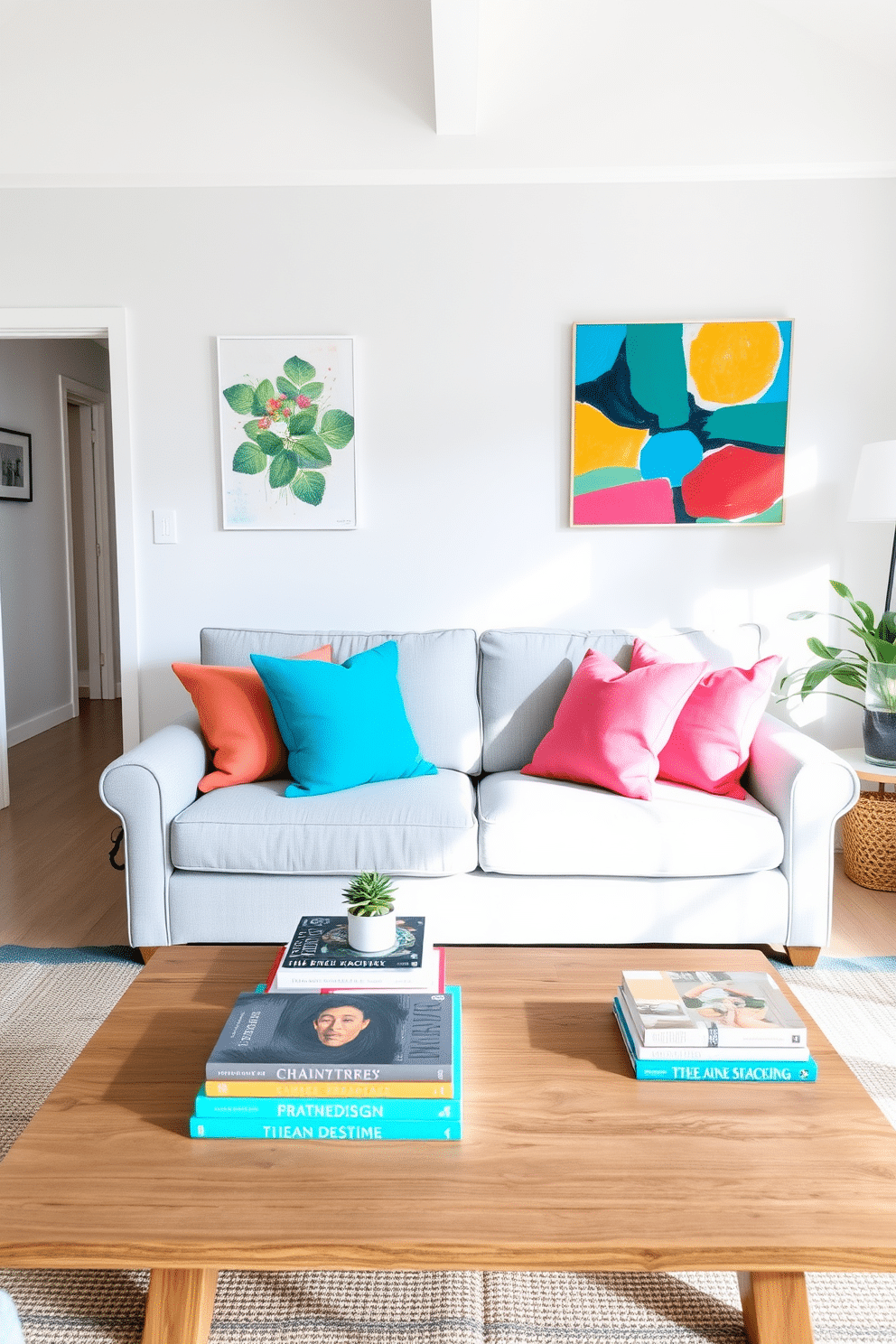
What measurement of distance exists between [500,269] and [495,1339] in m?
3.04

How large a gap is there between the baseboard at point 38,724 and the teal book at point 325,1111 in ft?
13.6

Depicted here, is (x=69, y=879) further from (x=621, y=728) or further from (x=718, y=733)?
(x=718, y=733)

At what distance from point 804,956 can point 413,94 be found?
9.79 ft

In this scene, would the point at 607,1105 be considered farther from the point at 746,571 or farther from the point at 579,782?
the point at 746,571

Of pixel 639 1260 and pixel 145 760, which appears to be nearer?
pixel 639 1260

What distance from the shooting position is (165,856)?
2457mm

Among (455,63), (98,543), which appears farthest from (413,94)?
(98,543)

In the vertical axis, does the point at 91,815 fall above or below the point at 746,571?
below

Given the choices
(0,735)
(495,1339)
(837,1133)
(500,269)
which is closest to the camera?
(837,1133)

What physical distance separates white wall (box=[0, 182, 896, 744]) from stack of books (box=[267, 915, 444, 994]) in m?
1.98

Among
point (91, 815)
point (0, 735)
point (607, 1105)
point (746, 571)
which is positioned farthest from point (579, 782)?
point (0, 735)

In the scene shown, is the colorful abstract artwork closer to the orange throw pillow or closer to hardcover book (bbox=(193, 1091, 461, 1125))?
the orange throw pillow

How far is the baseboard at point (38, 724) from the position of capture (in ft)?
17.0

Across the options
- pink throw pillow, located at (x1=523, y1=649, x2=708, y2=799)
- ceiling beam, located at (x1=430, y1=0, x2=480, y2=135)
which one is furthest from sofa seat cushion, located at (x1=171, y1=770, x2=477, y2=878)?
ceiling beam, located at (x1=430, y1=0, x2=480, y2=135)
